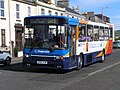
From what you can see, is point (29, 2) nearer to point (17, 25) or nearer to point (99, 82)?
point (17, 25)

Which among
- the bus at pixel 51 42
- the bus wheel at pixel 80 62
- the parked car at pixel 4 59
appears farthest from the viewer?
the parked car at pixel 4 59

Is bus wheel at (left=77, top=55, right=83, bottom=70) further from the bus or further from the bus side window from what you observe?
the bus side window

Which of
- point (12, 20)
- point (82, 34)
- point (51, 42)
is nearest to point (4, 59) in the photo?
point (82, 34)

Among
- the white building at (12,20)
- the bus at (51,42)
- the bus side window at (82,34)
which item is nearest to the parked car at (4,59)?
the bus at (51,42)

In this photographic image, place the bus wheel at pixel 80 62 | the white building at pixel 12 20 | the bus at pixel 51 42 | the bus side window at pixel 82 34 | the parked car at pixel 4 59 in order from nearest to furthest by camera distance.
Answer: the bus at pixel 51 42, the bus wheel at pixel 80 62, the bus side window at pixel 82 34, the parked car at pixel 4 59, the white building at pixel 12 20

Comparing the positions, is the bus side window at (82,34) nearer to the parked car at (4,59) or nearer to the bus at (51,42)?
the bus at (51,42)

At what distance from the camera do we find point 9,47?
38.5 m

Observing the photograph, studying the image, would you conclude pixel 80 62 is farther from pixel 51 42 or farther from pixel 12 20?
pixel 12 20

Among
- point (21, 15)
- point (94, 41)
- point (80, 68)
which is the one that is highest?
point (21, 15)

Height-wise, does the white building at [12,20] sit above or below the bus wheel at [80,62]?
above

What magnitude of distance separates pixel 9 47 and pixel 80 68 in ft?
65.8

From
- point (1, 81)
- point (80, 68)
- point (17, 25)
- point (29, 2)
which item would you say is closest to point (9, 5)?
point (17, 25)

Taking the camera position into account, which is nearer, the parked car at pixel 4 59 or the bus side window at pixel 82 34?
the bus side window at pixel 82 34

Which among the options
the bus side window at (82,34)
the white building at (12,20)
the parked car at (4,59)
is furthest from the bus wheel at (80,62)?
the white building at (12,20)
